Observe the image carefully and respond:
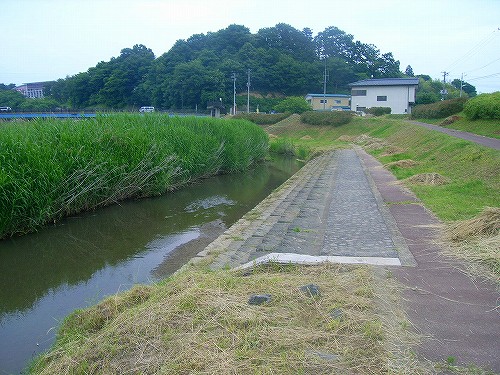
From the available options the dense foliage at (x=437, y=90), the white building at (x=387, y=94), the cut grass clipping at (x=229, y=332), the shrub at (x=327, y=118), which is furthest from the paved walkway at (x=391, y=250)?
the white building at (x=387, y=94)

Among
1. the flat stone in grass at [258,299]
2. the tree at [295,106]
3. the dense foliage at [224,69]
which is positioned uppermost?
the dense foliage at [224,69]

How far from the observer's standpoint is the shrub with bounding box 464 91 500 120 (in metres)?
26.2

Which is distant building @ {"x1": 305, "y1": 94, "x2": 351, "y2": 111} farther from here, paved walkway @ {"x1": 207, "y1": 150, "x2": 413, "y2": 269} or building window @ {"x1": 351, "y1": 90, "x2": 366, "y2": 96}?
paved walkway @ {"x1": 207, "y1": 150, "x2": 413, "y2": 269}

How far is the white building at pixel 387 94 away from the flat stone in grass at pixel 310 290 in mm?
60248

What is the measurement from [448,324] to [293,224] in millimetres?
5172

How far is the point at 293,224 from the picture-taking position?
31.2ft

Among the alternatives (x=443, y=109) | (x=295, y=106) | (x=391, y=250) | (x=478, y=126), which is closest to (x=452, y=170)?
(x=391, y=250)

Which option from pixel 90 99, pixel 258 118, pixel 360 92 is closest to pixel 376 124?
pixel 258 118

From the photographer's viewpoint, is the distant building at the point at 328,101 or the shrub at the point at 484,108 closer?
the shrub at the point at 484,108

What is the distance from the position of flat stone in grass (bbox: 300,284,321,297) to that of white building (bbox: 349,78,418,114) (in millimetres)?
60248

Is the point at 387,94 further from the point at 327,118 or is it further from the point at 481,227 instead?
the point at 481,227

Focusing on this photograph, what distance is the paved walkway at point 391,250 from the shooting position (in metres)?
4.31

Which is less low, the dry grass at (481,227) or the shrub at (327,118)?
the shrub at (327,118)

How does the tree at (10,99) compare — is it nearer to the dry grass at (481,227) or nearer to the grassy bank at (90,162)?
the grassy bank at (90,162)
